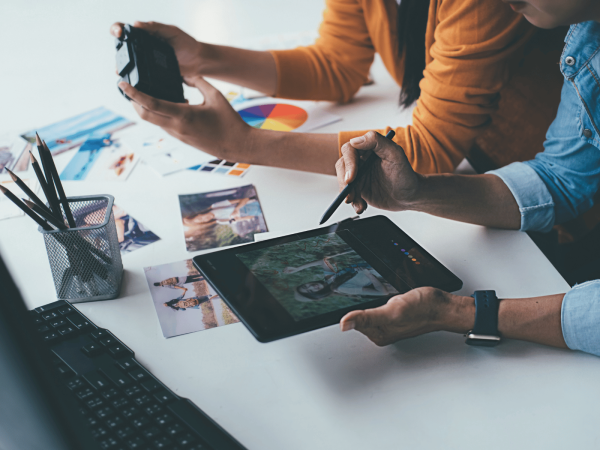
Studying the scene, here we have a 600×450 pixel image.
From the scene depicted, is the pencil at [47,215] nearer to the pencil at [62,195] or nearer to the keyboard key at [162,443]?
the pencil at [62,195]

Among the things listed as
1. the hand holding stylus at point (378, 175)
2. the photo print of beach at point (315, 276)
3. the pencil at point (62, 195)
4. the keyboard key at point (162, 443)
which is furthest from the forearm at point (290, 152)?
the keyboard key at point (162, 443)

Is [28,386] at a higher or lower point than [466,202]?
higher

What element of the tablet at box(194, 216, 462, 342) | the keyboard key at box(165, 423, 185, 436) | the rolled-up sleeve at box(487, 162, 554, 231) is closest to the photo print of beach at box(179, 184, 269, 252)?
the tablet at box(194, 216, 462, 342)

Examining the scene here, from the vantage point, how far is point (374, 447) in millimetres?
542

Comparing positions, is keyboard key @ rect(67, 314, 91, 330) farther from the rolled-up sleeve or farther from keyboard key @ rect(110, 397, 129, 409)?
the rolled-up sleeve

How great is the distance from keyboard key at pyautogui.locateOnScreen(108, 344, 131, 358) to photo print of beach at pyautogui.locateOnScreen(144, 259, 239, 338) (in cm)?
6

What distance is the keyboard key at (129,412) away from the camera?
21.2 inches

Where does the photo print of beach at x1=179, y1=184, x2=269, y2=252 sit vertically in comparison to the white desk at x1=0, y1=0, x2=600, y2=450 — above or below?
above

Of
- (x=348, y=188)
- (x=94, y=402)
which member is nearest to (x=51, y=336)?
(x=94, y=402)

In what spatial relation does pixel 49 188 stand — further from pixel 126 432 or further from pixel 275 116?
pixel 275 116

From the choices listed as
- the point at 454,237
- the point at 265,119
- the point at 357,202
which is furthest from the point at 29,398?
the point at 265,119

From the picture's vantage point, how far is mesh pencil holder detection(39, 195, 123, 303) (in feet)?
2.19

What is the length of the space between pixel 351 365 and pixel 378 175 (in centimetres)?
33

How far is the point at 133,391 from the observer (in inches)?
22.4
